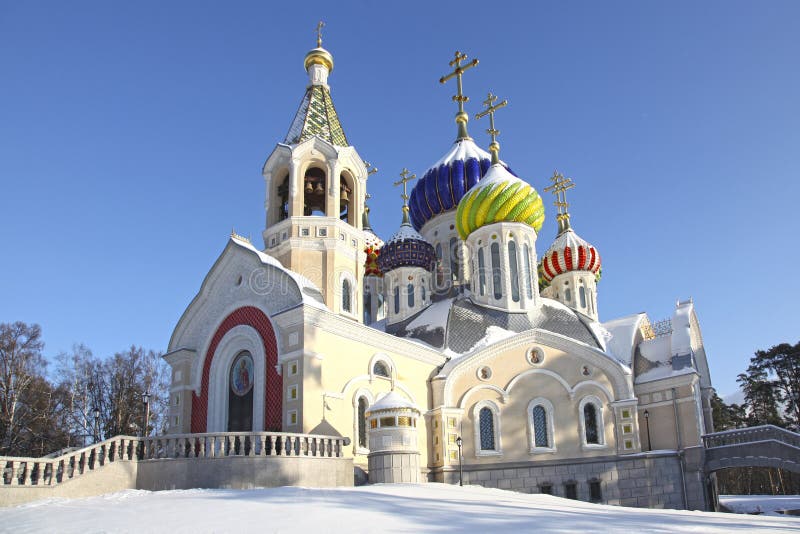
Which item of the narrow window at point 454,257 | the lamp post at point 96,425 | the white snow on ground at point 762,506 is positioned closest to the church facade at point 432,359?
the narrow window at point 454,257

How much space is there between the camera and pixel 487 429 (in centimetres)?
1958

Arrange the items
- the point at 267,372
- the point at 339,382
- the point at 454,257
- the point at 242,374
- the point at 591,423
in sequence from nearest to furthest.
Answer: the point at 339,382
the point at 267,372
the point at 242,374
the point at 591,423
the point at 454,257

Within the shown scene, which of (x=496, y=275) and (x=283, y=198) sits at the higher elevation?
(x=283, y=198)

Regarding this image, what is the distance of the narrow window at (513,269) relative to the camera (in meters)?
22.9

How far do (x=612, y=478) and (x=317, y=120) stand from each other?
13686 millimetres

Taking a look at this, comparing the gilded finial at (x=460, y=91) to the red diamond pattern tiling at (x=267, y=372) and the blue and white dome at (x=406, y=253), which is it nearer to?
the blue and white dome at (x=406, y=253)

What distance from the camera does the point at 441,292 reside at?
1011 inches

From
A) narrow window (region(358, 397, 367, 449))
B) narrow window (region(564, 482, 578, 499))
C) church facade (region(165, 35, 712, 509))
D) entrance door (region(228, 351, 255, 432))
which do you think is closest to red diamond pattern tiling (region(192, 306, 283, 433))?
church facade (region(165, 35, 712, 509))

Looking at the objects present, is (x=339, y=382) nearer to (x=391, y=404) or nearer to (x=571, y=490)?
(x=391, y=404)

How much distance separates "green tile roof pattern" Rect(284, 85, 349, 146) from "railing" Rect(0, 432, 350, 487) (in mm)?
10024

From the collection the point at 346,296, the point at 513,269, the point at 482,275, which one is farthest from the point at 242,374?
the point at 513,269

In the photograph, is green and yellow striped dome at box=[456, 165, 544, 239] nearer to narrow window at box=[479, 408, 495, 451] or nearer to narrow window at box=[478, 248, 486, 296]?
narrow window at box=[478, 248, 486, 296]

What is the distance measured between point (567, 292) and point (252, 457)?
1694 centimetres

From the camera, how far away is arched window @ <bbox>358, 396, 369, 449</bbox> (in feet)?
55.6
